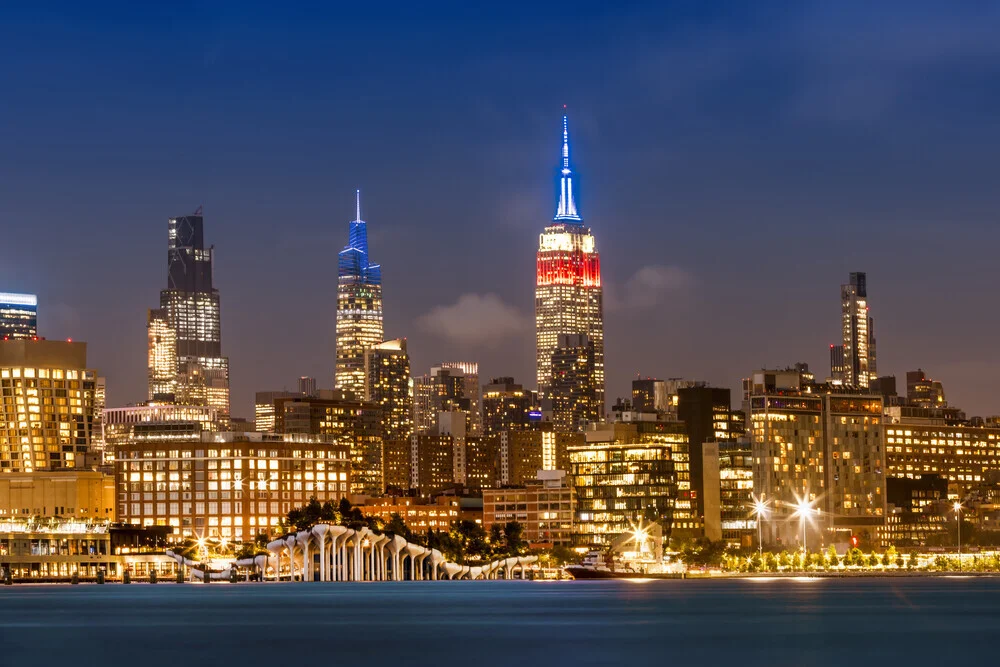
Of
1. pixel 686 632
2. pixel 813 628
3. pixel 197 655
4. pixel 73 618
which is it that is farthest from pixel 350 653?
pixel 73 618

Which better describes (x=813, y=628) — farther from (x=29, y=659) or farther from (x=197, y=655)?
(x=29, y=659)

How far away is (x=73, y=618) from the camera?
184 metres

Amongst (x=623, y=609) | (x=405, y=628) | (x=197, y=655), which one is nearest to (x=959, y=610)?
(x=623, y=609)

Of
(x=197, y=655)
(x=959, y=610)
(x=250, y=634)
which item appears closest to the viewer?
(x=197, y=655)

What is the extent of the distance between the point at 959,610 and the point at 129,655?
96.7 metres

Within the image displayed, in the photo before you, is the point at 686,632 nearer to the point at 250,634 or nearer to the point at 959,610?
the point at 250,634

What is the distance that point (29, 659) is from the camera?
13050 cm

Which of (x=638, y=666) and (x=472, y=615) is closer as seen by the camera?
(x=638, y=666)

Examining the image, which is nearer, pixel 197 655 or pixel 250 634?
pixel 197 655

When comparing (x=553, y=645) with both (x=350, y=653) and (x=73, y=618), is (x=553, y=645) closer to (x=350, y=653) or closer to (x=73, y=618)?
(x=350, y=653)

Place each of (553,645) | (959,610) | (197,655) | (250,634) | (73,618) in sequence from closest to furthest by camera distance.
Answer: (197,655)
(553,645)
(250,634)
(73,618)
(959,610)

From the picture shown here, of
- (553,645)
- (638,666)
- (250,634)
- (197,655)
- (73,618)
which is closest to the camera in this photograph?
(638,666)

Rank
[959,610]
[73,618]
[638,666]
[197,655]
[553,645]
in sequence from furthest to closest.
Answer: [959,610] < [73,618] < [553,645] < [197,655] < [638,666]

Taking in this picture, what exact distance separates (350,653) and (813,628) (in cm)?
4627
